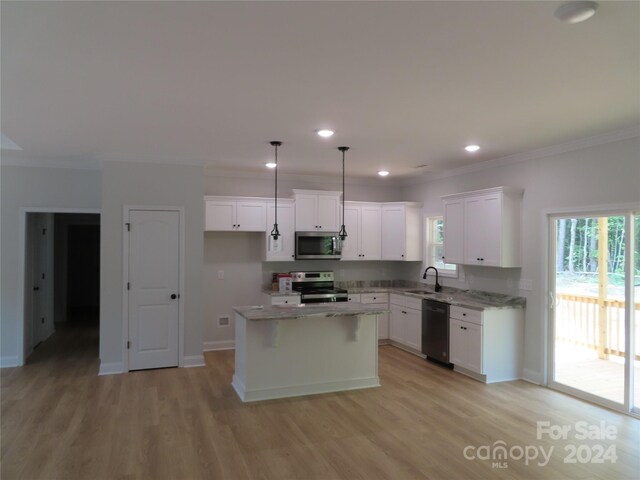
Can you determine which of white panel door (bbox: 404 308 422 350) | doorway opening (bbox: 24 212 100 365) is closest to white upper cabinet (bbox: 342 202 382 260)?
white panel door (bbox: 404 308 422 350)

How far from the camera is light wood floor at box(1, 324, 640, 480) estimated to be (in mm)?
3049

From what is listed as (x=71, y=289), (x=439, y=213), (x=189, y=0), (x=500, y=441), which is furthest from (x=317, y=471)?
(x=71, y=289)

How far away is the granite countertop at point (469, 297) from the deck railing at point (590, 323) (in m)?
0.46

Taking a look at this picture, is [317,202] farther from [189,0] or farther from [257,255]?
[189,0]

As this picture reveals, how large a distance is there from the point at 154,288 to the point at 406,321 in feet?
11.7

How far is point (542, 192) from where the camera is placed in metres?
4.91

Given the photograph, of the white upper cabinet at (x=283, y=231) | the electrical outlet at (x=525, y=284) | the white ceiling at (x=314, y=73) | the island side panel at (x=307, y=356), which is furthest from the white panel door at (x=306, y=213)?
the electrical outlet at (x=525, y=284)

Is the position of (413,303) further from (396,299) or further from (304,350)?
(304,350)

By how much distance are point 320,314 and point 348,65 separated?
8.16ft

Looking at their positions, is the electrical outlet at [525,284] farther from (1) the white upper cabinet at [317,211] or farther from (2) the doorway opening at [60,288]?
(2) the doorway opening at [60,288]

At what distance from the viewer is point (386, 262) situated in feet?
24.7

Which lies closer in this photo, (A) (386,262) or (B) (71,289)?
(A) (386,262)

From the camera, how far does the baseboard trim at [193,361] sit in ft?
18.3

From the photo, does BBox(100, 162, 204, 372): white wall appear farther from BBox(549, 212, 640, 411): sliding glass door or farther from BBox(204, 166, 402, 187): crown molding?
BBox(549, 212, 640, 411): sliding glass door
